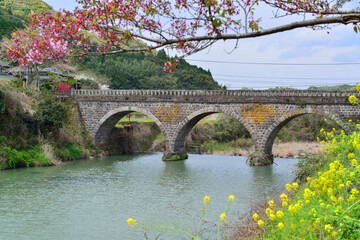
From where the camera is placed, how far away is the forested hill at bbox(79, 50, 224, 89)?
50.4 m

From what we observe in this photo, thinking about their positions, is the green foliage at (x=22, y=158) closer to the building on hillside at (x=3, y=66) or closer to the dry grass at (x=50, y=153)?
the dry grass at (x=50, y=153)

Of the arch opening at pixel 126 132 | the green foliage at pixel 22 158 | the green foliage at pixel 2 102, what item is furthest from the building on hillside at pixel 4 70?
the green foliage at pixel 22 158

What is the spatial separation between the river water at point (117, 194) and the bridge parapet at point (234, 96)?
413cm

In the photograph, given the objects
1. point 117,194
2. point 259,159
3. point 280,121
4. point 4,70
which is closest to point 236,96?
Answer: point 280,121

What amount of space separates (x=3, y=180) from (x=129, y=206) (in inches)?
300

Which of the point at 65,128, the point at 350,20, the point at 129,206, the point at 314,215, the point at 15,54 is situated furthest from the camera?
the point at 65,128

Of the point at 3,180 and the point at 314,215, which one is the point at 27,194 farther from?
the point at 314,215

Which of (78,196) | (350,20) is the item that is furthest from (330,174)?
(78,196)

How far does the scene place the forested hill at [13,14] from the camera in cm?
4636

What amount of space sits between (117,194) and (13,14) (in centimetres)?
5808

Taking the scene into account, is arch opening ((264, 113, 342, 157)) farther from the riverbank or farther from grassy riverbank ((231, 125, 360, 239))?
grassy riverbank ((231, 125, 360, 239))

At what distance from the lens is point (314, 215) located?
16.1 ft

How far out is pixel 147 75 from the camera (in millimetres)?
57250

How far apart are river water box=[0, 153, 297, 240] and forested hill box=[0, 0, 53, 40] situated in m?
6.61
